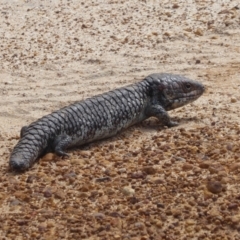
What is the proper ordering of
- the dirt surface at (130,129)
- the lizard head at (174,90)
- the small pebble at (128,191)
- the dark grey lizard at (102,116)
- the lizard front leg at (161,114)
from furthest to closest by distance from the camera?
the lizard head at (174,90), the lizard front leg at (161,114), the dark grey lizard at (102,116), the small pebble at (128,191), the dirt surface at (130,129)

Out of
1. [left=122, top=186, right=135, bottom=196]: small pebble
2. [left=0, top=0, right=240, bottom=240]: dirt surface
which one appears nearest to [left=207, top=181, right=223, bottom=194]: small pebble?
[left=0, top=0, right=240, bottom=240]: dirt surface

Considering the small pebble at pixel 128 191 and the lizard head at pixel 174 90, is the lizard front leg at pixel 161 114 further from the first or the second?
the small pebble at pixel 128 191

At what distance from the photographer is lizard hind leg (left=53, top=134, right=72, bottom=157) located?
6.41m

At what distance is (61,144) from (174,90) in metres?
1.36

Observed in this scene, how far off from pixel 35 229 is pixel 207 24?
5444mm

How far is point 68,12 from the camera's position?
10820mm

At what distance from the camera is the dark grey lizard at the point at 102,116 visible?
6352 mm

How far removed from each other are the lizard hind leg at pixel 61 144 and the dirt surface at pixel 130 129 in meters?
0.09

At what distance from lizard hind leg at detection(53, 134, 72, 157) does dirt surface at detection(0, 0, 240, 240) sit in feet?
0.29

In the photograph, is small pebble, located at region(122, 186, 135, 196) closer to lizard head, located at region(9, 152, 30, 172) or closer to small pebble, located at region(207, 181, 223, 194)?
small pebble, located at region(207, 181, 223, 194)

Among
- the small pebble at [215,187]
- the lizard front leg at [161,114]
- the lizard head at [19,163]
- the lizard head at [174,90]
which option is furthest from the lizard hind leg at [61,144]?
the small pebble at [215,187]

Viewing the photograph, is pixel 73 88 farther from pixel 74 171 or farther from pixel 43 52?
pixel 74 171

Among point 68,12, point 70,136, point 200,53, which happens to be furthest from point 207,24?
point 70,136

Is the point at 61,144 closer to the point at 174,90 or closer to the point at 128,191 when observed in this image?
the point at 128,191
